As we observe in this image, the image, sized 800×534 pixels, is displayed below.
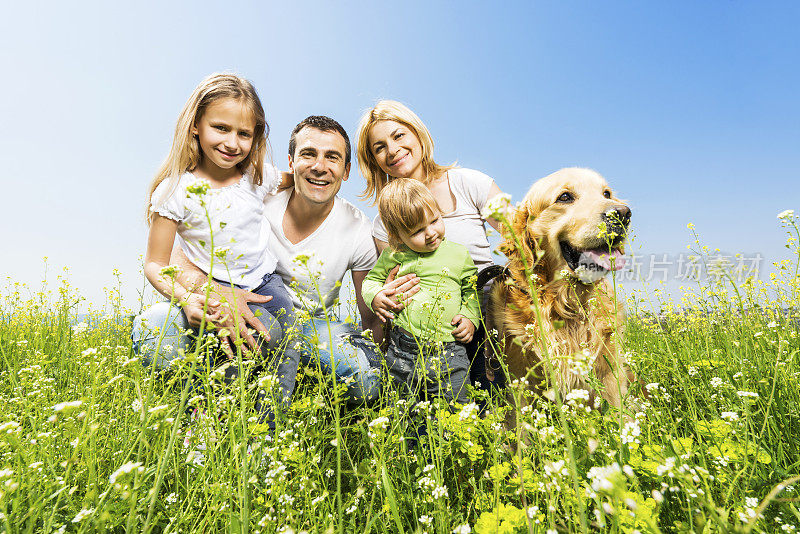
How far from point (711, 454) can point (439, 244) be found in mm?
1981

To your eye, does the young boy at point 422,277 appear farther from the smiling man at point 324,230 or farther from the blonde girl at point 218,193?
the blonde girl at point 218,193

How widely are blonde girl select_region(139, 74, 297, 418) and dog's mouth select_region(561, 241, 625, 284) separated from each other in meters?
2.04

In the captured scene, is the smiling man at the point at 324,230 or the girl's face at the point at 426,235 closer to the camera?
the girl's face at the point at 426,235

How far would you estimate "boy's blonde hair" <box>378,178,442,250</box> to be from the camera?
9.72 ft

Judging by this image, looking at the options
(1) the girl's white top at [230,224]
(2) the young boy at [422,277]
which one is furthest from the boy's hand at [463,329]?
(1) the girl's white top at [230,224]

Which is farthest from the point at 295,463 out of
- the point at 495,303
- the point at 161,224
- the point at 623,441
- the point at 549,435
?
the point at 161,224

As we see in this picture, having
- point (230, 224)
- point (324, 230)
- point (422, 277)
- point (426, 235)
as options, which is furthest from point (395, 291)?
point (230, 224)

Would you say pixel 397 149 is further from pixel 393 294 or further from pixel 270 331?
pixel 270 331

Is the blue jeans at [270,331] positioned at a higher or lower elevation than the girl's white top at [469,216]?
lower

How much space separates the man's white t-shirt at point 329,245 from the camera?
147 inches

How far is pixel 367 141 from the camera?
4035 millimetres

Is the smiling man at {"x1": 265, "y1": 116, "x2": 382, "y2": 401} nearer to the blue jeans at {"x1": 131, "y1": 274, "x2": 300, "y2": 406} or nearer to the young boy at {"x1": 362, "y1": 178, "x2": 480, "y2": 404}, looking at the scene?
the blue jeans at {"x1": 131, "y1": 274, "x2": 300, "y2": 406}

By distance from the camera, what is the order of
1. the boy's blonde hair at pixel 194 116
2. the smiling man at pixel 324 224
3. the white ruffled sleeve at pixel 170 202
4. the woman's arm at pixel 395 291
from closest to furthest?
the woman's arm at pixel 395 291 → the white ruffled sleeve at pixel 170 202 → the boy's blonde hair at pixel 194 116 → the smiling man at pixel 324 224

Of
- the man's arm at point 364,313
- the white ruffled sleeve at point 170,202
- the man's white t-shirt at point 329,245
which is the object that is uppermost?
the white ruffled sleeve at point 170,202
